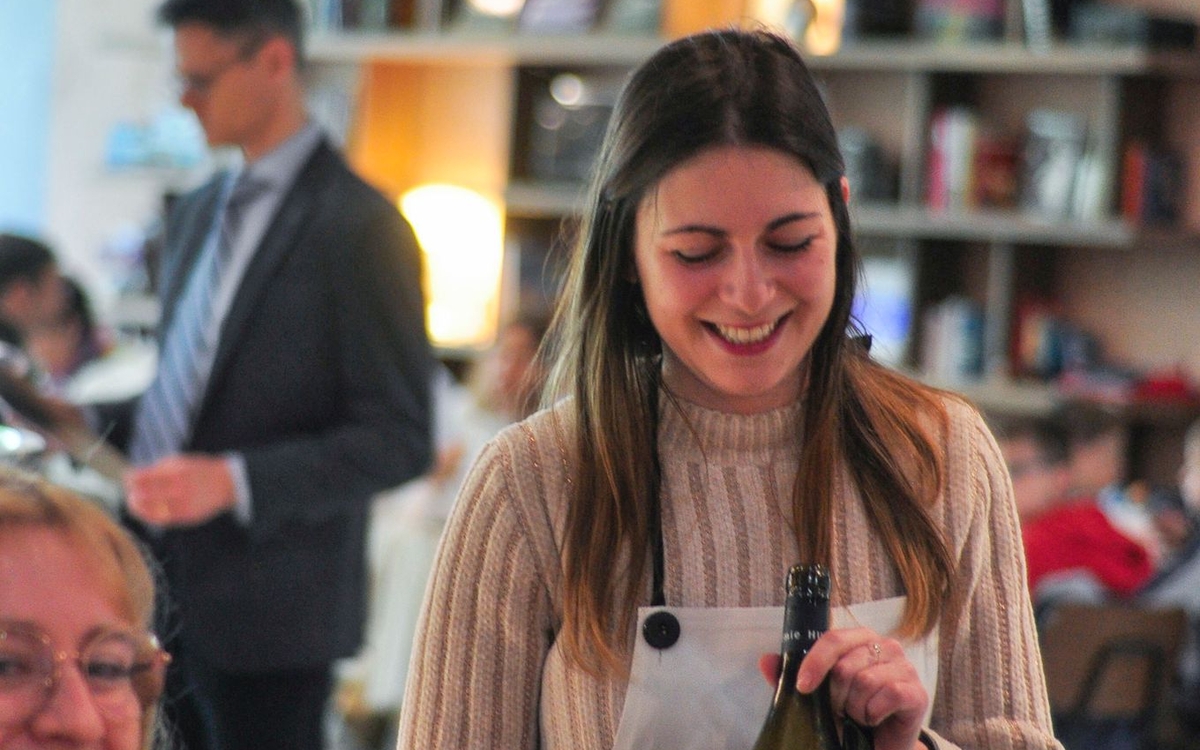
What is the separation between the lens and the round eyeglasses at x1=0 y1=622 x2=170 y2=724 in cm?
106

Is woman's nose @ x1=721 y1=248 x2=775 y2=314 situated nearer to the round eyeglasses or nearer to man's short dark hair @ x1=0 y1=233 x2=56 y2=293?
the round eyeglasses

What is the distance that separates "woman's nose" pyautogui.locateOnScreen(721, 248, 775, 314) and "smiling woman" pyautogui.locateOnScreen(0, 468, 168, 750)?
0.48 m

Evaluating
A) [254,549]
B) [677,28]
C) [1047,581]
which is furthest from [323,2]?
[254,549]

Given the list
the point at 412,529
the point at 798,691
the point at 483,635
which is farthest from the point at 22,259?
the point at 798,691

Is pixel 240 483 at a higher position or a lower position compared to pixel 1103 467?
higher

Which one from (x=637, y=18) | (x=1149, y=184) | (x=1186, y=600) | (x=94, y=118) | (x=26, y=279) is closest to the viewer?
(x=1186, y=600)

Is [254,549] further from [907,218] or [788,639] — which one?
[907,218]

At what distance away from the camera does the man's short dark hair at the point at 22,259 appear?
417 cm

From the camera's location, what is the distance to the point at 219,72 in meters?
2.66

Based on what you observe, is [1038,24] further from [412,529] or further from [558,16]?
[412,529]

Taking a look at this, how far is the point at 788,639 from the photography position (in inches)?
41.8

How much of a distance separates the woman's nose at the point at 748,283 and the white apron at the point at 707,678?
0.75 feet

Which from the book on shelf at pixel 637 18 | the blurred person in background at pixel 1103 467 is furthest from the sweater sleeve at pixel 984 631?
the book on shelf at pixel 637 18

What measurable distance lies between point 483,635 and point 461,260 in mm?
5163
